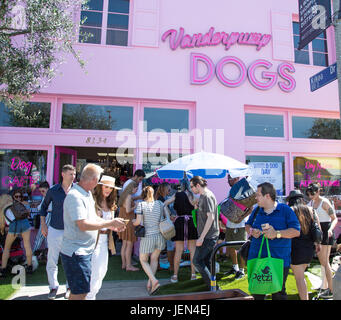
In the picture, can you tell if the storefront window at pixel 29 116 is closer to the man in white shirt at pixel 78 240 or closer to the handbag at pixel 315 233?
the man in white shirt at pixel 78 240

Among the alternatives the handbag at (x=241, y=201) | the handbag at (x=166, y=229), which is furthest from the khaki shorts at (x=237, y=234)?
the handbag at (x=166, y=229)

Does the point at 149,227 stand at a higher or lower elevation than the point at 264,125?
lower

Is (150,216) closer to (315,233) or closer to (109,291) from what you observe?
(109,291)

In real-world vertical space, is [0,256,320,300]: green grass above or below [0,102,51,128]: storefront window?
below

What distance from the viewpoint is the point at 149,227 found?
15.0 feet

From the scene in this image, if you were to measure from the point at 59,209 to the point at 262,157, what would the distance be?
563cm

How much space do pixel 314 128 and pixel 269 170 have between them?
79.9 inches

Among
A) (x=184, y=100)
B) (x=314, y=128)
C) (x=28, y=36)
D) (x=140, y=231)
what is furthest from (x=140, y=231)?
(x=314, y=128)

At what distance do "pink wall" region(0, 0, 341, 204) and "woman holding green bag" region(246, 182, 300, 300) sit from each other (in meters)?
4.12

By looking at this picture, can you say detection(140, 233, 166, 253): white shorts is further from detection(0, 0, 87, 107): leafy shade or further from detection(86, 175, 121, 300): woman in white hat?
detection(0, 0, 87, 107): leafy shade

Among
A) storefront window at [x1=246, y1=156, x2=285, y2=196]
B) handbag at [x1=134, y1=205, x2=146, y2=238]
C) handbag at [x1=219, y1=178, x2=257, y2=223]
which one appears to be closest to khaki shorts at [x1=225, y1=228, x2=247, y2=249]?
handbag at [x1=219, y1=178, x2=257, y2=223]

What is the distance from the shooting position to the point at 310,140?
800 cm

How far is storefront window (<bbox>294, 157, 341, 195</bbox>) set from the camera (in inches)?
310

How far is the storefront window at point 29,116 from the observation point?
6812 mm
